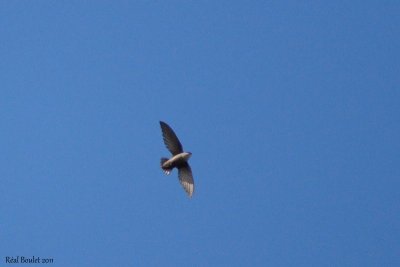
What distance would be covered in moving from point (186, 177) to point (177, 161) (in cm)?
45

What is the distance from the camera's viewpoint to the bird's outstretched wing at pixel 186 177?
1918 centimetres

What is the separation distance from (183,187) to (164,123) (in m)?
1.50

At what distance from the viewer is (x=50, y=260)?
22.0 metres

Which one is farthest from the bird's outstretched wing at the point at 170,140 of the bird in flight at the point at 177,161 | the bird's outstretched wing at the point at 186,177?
the bird's outstretched wing at the point at 186,177

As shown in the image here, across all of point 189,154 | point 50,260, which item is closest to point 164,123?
point 189,154

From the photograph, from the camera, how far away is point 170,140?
1917 centimetres

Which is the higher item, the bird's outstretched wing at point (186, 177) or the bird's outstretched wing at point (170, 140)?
the bird's outstretched wing at point (170, 140)

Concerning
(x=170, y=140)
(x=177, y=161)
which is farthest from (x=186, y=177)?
(x=170, y=140)

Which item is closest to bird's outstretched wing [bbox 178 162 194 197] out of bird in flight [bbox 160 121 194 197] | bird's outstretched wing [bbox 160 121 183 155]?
bird in flight [bbox 160 121 194 197]

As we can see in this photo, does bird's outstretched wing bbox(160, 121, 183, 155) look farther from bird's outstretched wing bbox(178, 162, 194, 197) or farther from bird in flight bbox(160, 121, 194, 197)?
bird's outstretched wing bbox(178, 162, 194, 197)

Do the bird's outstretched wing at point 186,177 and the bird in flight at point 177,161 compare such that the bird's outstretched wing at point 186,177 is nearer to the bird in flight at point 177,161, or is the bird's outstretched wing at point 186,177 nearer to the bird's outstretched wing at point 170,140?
the bird in flight at point 177,161

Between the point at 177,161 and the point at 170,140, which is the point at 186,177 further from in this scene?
the point at 170,140

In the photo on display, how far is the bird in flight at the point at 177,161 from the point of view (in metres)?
19.1

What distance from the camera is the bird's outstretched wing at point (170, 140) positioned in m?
19.1
